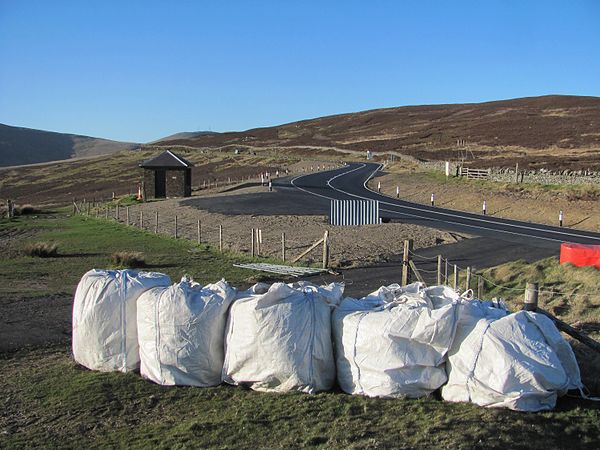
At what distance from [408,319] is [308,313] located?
1.19 m

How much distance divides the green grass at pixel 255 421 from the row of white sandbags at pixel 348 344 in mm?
197

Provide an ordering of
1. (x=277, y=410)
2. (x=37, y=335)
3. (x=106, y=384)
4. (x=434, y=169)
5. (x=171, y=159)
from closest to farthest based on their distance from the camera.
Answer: (x=277, y=410) → (x=106, y=384) → (x=37, y=335) → (x=171, y=159) → (x=434, y=169)

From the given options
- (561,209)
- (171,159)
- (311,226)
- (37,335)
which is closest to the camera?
(37,335)

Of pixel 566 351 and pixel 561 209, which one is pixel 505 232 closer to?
pixel 561 209

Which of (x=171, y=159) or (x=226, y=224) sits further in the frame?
(x=171, y=159)

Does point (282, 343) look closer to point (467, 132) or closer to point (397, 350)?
point (397, 350)

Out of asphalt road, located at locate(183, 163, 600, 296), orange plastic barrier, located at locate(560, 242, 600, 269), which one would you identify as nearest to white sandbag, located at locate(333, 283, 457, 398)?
asphalt road, located at locate(183, 163, 600, 296)

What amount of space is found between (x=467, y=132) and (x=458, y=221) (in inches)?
2512

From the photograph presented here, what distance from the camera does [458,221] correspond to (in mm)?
30594

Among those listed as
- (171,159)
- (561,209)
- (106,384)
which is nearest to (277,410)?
(106,384)

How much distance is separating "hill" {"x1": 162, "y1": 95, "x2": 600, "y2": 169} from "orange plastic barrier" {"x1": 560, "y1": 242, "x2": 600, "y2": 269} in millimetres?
35670

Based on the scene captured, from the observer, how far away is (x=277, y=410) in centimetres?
743

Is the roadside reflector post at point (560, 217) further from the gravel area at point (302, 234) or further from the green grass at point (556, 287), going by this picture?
the green grass at point (556, 287)

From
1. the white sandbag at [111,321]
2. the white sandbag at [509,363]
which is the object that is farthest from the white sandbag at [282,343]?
the white sandbag at [111,321]
